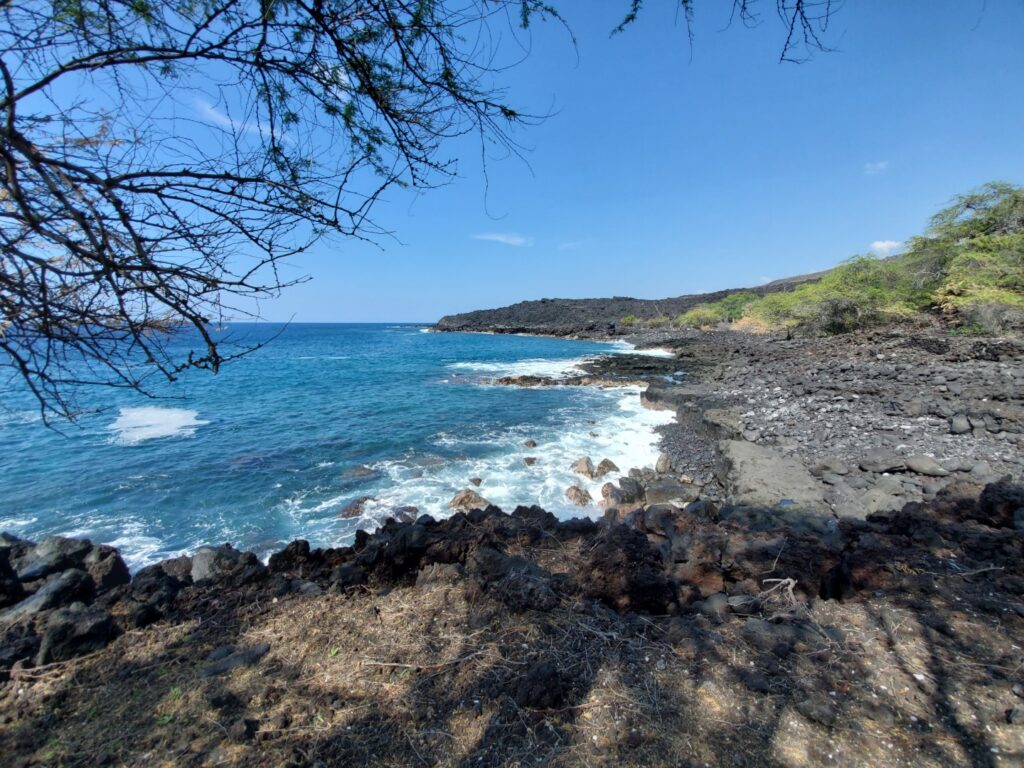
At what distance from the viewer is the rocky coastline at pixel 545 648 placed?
2000mm

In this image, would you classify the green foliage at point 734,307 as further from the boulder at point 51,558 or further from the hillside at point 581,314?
the boulder at point 51,558

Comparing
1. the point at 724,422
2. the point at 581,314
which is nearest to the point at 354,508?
the point at 724,422

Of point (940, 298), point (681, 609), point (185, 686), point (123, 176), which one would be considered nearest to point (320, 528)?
point (185, 686)

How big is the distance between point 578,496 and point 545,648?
21.5 ft

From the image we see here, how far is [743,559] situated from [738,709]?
6.61ft

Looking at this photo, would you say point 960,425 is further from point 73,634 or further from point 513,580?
point 73,634

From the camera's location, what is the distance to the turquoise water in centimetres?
836

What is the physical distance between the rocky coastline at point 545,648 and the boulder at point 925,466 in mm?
2669

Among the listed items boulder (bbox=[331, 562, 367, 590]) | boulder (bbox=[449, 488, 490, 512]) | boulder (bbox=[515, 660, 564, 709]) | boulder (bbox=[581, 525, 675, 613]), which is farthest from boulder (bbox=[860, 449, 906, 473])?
boulder (bbox=[331, 562, 367, 590])

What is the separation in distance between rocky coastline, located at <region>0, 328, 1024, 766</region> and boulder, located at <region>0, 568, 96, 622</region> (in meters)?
0.02

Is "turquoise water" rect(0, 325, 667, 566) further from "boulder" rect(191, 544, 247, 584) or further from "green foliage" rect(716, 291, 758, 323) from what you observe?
"green foliage" rect(716, 291, 758, 323)

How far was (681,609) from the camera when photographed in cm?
323

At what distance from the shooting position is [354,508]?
870cm

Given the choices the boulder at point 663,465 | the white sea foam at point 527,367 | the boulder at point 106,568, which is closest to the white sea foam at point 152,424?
the boulder at point 106,568
